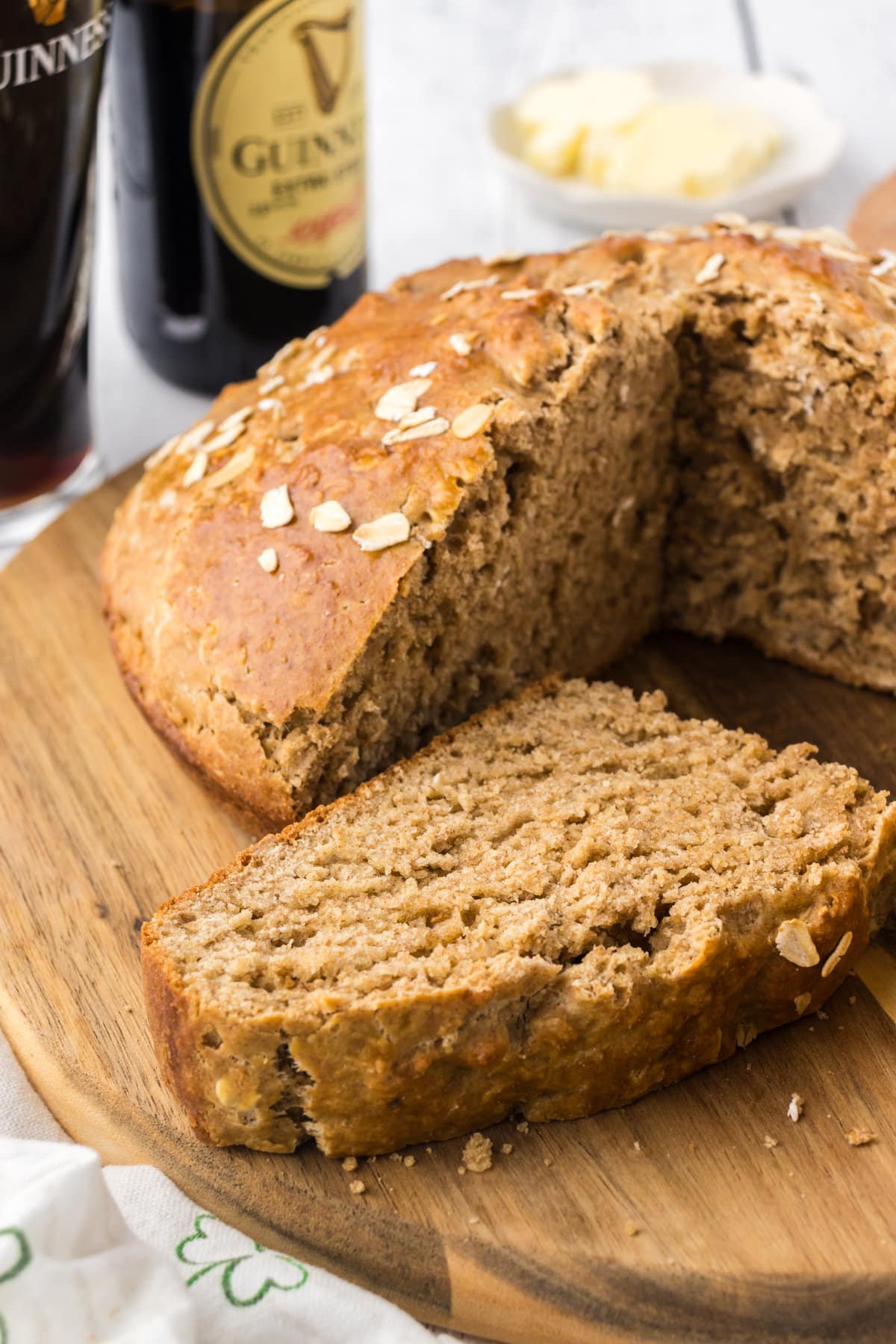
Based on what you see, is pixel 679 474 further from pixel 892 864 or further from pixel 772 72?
pixel 772 72

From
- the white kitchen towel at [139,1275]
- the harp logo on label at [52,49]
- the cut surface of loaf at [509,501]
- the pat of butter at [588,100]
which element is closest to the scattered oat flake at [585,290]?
the cut surface of loaf at [509,501]

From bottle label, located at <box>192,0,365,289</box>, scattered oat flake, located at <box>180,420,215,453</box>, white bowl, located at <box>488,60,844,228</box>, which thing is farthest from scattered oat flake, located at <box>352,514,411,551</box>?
white bowl, located at <box>488,60,844,228</box>

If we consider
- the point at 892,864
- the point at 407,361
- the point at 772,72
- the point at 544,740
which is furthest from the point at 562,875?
the point at 772,72

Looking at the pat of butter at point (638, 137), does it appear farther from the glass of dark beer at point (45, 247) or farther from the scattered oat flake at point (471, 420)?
the scattered oat flake at point (471, 420)

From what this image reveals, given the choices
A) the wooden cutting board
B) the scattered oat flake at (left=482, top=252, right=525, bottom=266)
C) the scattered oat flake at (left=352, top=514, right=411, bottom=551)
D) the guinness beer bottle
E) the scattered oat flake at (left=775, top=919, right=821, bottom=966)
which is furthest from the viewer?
the guinness beer bottle

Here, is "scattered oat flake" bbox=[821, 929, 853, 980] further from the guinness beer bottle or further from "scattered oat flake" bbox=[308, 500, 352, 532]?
the guinness beer bottle

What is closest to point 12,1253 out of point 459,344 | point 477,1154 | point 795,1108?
point 477,1154

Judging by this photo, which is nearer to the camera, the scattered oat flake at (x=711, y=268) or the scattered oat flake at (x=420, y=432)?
the scattered oat flake at (x=420, y=432)
